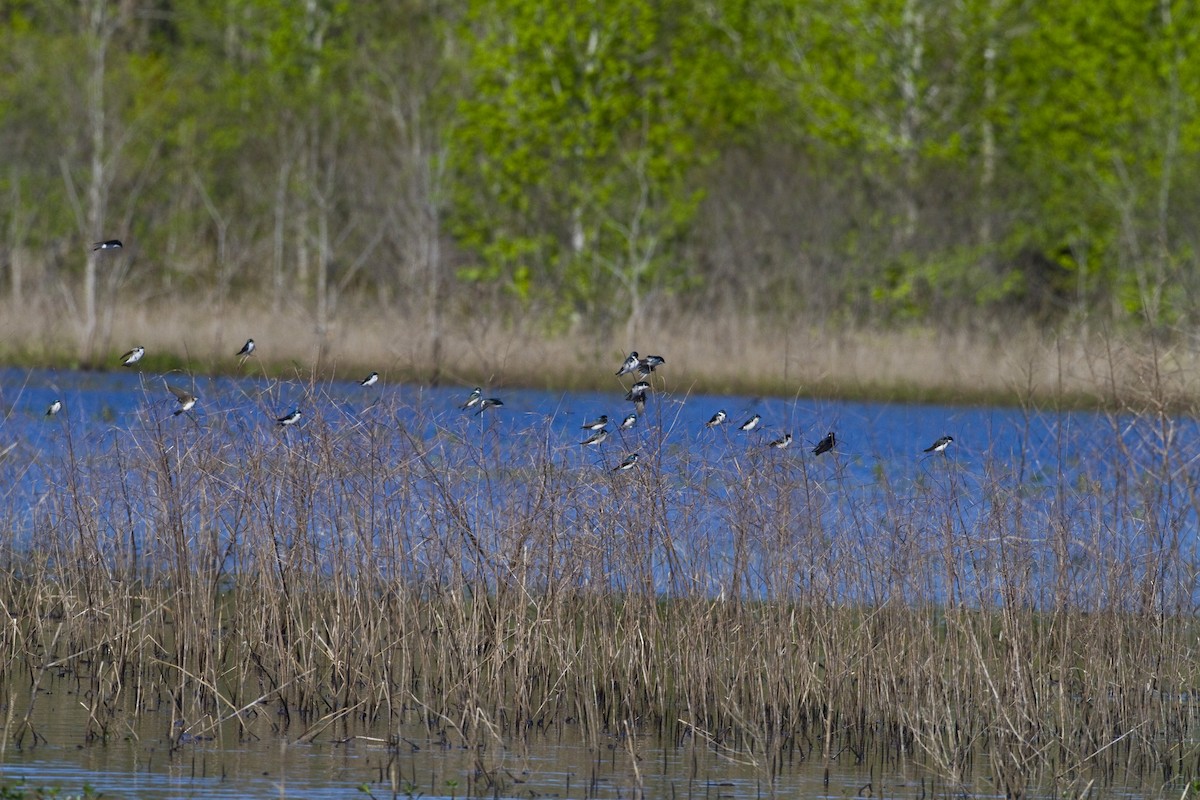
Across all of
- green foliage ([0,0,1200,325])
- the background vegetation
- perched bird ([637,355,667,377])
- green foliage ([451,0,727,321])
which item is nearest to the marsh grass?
perched bird ([637,355,667,377])

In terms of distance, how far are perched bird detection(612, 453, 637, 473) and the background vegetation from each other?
609 inches

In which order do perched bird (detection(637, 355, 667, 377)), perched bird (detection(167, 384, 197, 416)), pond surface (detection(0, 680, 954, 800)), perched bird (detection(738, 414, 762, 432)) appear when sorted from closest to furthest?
pond surface (detection(0, 680, 954, 800)) → perched bird (detection(738, 414, 762, 432)) → perched bird (detection(637, 355, 667, 377)) → perched bird (detection(167, 384, 197, 416))

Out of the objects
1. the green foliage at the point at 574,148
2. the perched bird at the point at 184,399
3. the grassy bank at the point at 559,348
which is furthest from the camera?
the green foliage at the point at 574,148

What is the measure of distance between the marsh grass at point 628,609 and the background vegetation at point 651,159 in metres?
15.0

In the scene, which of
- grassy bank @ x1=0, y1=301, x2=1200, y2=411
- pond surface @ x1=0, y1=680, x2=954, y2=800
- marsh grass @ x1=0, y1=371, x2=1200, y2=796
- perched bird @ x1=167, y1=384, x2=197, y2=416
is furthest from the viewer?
grassy bank @ x1=0, y1=301, x2=1200, y2=411

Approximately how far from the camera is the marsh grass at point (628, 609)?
6.96 m

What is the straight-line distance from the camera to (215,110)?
1091 inches

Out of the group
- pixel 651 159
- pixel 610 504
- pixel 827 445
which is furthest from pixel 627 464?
pixel 651 159

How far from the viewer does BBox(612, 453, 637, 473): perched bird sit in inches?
280

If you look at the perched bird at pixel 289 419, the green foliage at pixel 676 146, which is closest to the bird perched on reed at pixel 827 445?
the perched bird at pixel 289 419

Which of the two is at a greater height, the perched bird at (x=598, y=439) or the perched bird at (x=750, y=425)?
the perched bird at (x=750, y=425)

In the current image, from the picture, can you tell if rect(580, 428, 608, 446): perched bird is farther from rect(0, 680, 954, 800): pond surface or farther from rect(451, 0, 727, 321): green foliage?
rect(451, 0, 727, 321): green foliage

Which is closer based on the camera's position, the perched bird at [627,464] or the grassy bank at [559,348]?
the perched bird at [627,464]

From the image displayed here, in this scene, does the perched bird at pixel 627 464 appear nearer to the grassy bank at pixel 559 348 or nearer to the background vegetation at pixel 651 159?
the grassy bank at pixel 559 348
